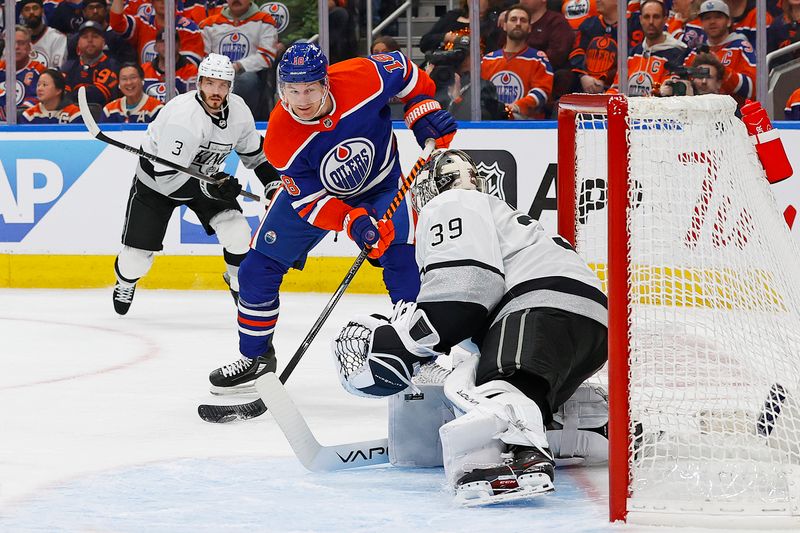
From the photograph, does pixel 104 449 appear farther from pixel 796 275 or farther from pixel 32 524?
pixel 796 275

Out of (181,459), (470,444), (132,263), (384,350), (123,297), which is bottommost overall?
(123,297)

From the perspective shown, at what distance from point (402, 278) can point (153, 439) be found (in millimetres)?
786

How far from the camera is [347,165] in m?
3.27

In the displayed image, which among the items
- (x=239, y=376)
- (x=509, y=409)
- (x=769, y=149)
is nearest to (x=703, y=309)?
(x=769, y=149)

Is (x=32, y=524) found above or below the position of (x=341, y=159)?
below

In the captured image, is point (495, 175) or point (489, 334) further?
point (495, 175)

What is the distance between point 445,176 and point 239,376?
48.0 inches

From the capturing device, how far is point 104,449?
9.05ft

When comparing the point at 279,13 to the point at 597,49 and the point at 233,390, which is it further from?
the point at 233,390

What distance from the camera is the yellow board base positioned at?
5895 millimetres

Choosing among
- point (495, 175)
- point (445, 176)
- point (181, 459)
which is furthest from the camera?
point (495, 175)

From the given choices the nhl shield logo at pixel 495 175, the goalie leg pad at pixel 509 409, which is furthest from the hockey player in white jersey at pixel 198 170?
the goalie leg pad at pixel 509 409

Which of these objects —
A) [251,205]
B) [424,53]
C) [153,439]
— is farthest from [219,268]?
[153,439]

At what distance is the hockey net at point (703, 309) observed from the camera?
2.02 metres
